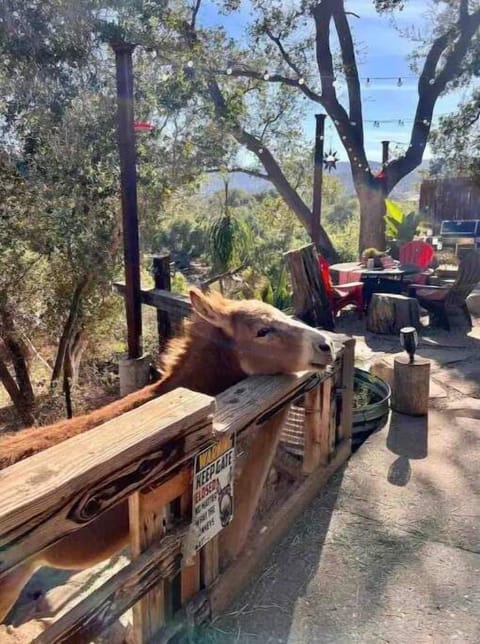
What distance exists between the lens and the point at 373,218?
13.5 metres

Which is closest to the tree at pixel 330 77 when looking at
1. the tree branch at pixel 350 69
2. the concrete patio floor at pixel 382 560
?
the tree branch at pixel 350 69

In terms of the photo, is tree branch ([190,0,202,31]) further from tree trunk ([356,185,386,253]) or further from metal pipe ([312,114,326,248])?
tree trunk ([356,185,386,253])

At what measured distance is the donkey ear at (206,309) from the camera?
241 centimetres

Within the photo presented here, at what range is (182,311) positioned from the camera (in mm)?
4219

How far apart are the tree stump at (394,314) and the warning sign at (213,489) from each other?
600 centimetres

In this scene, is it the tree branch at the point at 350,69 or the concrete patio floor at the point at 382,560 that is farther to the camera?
the tree branch at the point at 350,69

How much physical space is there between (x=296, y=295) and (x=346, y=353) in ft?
12.8

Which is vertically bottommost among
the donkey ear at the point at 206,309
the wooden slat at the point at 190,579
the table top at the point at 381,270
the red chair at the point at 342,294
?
the wooden slat at the point at 190,579

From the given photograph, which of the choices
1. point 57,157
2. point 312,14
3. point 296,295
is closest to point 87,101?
point 57,157

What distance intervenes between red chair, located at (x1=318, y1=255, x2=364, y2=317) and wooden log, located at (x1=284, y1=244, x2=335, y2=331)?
425 millimetres

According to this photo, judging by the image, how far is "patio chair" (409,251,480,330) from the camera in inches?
289

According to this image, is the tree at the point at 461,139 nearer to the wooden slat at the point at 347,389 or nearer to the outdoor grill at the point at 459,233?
the outdoor grill at the point at 459,233

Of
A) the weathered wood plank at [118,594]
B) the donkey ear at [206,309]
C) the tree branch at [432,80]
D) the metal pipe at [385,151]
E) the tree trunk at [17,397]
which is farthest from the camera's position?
the metal pipe at [385,151]

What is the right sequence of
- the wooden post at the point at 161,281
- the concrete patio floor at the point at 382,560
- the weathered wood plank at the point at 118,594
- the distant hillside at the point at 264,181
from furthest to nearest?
the distant hillside at the point at 264,181 → the wooden post at the point at 161,281 → the concrete patio floor at the point at 382,560 → the weathered wood plank at the point at 118,594
